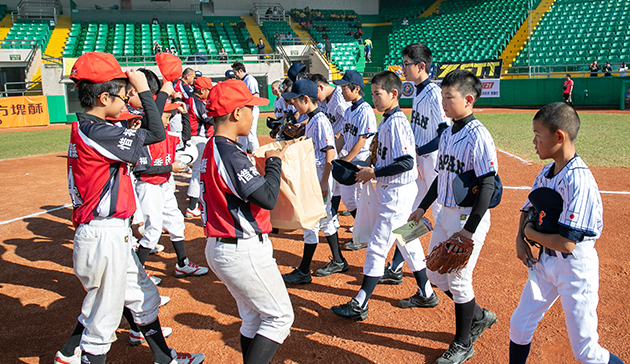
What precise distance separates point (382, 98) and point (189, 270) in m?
3.08

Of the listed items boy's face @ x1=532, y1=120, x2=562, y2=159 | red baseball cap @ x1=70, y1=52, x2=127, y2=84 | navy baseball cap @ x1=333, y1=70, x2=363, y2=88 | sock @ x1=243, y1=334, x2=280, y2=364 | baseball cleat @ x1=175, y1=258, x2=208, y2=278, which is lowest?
baseball cleat @ x1=175, y1=258, x2=208, y2=278

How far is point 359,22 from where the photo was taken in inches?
1524

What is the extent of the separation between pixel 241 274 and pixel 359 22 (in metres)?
39.0

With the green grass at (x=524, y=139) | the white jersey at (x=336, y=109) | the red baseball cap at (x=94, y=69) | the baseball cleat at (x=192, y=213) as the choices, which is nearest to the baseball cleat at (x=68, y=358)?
the red baseball cap at (x=94, y=69)

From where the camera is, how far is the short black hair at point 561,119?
9.04 ft

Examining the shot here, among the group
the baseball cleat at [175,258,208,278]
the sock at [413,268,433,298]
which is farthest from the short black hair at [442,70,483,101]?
the baseball cleat at [175,258,208,278]

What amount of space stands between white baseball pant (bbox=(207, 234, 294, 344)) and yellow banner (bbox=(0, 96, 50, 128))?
2523 centimetres

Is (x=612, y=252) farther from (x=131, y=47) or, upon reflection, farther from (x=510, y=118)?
(x=131, y=47)

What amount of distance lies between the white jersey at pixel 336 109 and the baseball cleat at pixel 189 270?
3.14m

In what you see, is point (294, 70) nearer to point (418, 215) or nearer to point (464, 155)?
point (418, 215)

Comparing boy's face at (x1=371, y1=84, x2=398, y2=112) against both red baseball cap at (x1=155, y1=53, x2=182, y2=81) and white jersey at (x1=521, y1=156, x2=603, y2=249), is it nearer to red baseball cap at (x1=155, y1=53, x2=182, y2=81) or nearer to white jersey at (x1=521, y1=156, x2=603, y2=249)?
red baseball cap at (x1=155, y1=53, x2=182, y2=81)

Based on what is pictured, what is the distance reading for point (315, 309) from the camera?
4488 mm

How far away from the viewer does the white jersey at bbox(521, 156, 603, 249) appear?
2.62 metres

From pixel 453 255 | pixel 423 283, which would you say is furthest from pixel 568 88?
pixel 453 255
